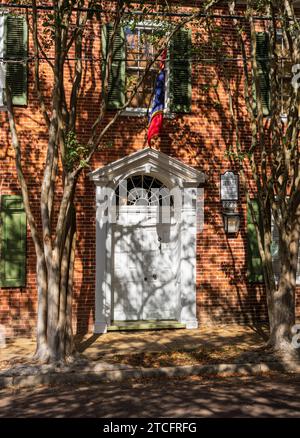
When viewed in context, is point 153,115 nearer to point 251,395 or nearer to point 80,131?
point 80,131

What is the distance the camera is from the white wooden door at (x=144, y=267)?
10.9 meters

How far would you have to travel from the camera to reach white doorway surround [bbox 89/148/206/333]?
→ 34.9 feet

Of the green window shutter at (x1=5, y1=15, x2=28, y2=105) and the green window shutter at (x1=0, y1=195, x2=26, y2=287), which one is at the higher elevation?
the green window shutter at (x1=5, y1=15, x2=28, y2=105)

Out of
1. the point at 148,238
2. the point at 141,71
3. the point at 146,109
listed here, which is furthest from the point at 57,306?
the point at 141,71

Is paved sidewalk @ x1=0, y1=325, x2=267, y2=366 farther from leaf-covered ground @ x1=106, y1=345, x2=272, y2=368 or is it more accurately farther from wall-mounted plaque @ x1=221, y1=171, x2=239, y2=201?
wall-mounted plaque @ x1=221, y1=171, x2=239, y2=201

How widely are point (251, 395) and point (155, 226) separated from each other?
5.03 metres

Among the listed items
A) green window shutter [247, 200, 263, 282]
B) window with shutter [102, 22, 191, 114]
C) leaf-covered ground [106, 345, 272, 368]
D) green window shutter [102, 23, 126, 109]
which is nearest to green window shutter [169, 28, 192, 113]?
window with shutter [102, 22, 191, 114]

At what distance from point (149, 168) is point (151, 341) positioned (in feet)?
11.5

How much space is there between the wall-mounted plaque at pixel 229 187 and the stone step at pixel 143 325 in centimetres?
285

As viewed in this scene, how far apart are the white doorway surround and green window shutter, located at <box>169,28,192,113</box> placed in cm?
121

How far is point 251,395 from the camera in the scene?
667cm

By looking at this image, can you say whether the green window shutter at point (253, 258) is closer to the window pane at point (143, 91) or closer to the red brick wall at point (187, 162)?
the red brick wall at point (187, 162)

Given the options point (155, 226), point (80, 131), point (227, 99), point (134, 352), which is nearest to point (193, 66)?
point (227, 99)

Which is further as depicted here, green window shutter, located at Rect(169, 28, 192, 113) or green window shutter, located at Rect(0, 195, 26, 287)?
green window shutter, located at Rect(169, 28, 192, 113)
